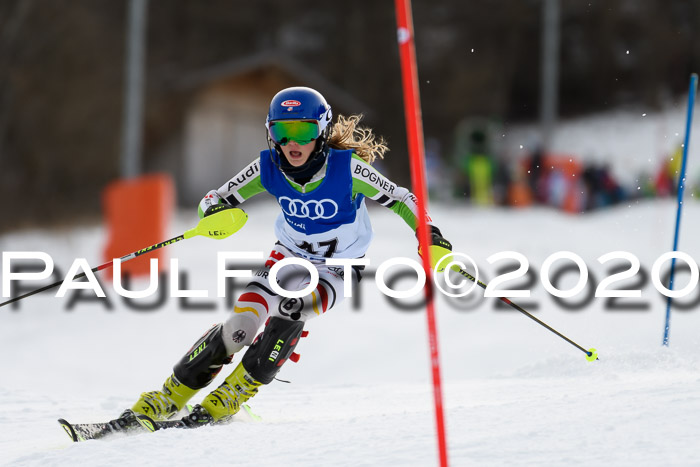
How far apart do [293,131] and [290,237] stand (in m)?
0.60

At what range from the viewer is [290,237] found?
4023mm

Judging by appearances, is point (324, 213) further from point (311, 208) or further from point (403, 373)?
point (403, 373)

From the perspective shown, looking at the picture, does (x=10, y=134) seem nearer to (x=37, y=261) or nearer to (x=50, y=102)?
(x=50, y=102)

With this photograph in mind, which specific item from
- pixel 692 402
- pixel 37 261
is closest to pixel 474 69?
pixel 37 261

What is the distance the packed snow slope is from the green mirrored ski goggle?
1251 millimetres

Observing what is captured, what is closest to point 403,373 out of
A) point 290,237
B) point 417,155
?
point 290,237

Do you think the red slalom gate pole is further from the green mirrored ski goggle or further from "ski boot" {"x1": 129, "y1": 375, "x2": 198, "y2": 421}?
"ski boot" {"x1": 129, "y1": 375, "x2": 198, "y2": 421}

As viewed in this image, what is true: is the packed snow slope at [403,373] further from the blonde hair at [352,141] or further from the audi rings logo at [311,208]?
the blonde hair at [352,141]

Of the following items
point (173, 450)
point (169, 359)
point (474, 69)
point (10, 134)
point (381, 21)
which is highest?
point (381, 21)

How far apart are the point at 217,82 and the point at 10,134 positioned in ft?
18.3

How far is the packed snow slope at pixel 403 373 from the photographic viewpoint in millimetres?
2906

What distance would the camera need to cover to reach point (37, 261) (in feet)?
36.5

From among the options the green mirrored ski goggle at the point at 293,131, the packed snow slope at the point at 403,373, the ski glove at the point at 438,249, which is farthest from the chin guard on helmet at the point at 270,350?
the green mirrored ski goggle at the point at 293,131

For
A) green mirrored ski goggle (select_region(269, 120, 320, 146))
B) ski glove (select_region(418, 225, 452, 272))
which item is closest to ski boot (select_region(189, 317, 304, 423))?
ski glove (select_region(418, 225, 452, 272))
